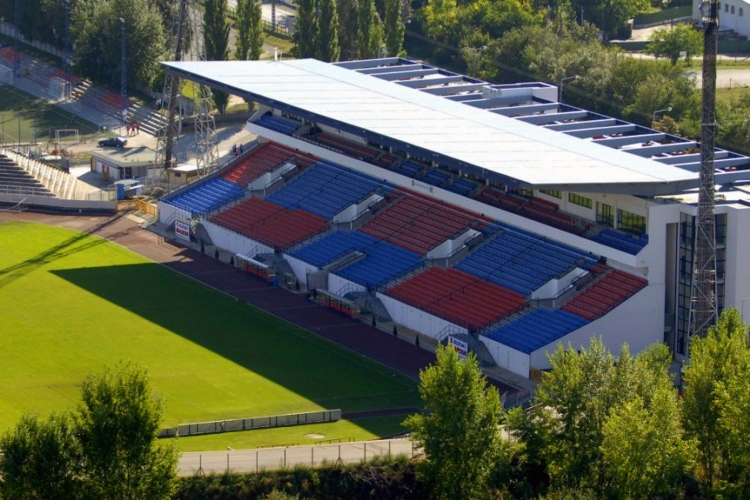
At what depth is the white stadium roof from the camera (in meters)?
81.3

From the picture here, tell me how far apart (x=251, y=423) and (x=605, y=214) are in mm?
22395

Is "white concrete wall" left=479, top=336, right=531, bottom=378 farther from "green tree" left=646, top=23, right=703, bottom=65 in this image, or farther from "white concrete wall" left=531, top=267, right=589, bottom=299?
"green tree" left=646, top=23, right=703, bottom=65

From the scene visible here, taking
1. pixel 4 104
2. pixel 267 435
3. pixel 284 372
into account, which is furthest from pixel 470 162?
pixel 4 104

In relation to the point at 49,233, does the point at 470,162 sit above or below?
above

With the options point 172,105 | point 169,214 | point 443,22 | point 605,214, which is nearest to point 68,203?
point 169,214

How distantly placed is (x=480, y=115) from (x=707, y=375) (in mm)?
33475

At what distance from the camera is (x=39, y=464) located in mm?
61594

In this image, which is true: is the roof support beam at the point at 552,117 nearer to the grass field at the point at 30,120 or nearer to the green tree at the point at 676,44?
the green tree at the point at 676,44

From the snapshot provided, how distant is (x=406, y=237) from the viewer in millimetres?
93562

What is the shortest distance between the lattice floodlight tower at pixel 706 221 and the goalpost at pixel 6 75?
86610 millimetres

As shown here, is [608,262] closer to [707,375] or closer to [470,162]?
[470,162]

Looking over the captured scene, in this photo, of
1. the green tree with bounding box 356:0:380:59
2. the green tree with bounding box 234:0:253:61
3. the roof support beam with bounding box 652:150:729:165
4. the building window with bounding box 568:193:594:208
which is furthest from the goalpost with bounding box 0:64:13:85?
the roof support beam with bounding box 652:150:729:165

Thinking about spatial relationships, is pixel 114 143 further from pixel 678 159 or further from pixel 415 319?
pixel 678 159

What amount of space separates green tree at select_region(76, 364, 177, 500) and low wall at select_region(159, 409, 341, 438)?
9.01 metres
